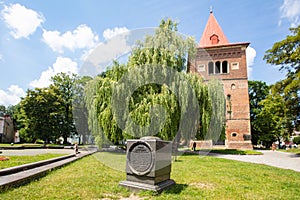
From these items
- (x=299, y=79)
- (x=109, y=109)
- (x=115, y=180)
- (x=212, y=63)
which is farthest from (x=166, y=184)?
(x=212, y=63)

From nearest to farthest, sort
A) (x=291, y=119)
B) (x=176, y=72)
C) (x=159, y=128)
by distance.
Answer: (x=159, y=128) < (x=176, y=72) < (x=291, y=119)

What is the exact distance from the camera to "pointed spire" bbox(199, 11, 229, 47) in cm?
3100

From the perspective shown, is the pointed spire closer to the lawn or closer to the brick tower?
the brick tower

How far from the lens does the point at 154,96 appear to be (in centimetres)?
1273

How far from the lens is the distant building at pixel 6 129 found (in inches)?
1473

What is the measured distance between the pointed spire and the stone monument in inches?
1101

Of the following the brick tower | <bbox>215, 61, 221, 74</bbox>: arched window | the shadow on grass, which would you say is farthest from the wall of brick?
the shadow on grass

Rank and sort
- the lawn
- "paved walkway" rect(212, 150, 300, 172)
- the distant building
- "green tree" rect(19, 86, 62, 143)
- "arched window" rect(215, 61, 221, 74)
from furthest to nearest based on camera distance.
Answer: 1. the distant building
2. "green tree" rect(19, 86, 62, 143)
3. "arched window" rect(215, 61, 221, 74)
4. "paved walkway" rect(212, 150, 300, 172)
5. the lawn

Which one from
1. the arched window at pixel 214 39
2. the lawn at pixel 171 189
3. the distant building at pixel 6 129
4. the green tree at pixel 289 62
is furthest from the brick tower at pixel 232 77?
the distant building at pixel 6 129

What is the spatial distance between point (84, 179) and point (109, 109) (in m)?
8.24

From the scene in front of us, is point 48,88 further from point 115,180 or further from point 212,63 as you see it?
point 115,180

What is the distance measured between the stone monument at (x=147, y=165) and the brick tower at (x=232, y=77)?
2216 cm

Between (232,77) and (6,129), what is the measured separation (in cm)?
4105

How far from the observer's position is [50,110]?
32688mm
